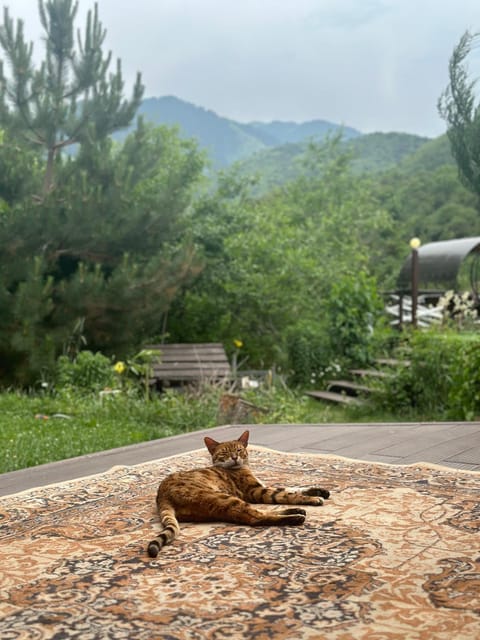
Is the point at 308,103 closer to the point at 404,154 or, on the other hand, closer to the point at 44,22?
the point at 404,154

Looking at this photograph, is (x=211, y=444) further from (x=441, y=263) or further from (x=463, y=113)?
(x=441, y=263)

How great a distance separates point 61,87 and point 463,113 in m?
5.34

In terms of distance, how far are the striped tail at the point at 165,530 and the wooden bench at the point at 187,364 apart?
17.5 feet

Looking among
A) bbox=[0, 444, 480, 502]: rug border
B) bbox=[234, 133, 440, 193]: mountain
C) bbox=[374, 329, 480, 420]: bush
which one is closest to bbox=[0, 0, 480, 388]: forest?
bbox=[374, 329, 480, 420]: bush

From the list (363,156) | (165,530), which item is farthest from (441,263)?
(363,156)

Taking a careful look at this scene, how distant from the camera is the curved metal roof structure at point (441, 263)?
11.9m

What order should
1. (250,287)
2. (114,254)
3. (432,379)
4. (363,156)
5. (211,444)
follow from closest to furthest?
(211,444), (432,379), (114,254), (250,287), (363,156)

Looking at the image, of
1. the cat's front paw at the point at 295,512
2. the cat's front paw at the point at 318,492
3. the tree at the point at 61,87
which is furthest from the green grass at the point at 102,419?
the tree at the point at 61,87

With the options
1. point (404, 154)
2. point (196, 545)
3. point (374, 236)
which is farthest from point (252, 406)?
point (404, 154)

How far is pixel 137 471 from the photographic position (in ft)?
12.5

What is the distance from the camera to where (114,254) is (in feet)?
30.7

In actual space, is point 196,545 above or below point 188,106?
below

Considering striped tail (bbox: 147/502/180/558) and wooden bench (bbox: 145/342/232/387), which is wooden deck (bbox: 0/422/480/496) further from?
wooden bench (bbox: 145/342/232/387)

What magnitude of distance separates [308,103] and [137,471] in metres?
36.6
